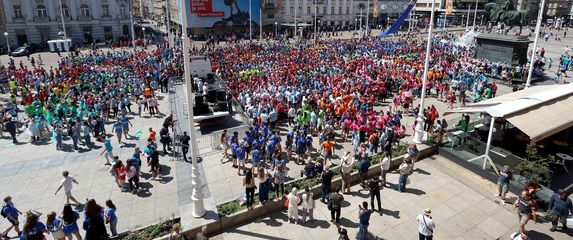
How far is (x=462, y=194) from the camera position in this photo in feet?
41.4

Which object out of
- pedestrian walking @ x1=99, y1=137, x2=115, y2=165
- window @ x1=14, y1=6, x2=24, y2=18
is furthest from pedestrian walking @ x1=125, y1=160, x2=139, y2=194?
window @ x1=14, y1=6, x2=24, y2=18

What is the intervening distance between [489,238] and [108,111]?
64.2 feet

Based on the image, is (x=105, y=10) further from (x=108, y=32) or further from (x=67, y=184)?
(x=67, y=184)

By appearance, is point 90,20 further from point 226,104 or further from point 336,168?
point 336,168

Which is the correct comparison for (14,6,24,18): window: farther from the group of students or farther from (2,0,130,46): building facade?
the group of students

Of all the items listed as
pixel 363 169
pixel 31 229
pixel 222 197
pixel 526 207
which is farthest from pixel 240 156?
pixel 526 207

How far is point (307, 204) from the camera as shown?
10.7 meters

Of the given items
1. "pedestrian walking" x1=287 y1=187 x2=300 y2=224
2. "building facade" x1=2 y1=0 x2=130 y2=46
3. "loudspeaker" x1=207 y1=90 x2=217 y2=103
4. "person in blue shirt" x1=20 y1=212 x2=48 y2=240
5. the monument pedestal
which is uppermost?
"building facade" x1=2 y1=0 x2=130 y2=46

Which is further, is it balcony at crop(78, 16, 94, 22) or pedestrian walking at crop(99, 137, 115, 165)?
balcony at crop(78, 16, 94, 22)

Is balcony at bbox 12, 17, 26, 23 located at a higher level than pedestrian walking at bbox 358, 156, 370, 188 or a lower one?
higher

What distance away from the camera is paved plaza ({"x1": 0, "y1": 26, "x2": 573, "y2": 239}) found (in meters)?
10.7

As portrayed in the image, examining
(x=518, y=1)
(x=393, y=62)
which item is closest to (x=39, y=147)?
(x=393, y=62)

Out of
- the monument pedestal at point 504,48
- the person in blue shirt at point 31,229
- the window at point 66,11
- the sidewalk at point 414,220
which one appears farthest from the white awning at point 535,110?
the window at point 66,11

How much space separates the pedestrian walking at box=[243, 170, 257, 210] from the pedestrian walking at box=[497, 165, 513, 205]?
26.7ft
